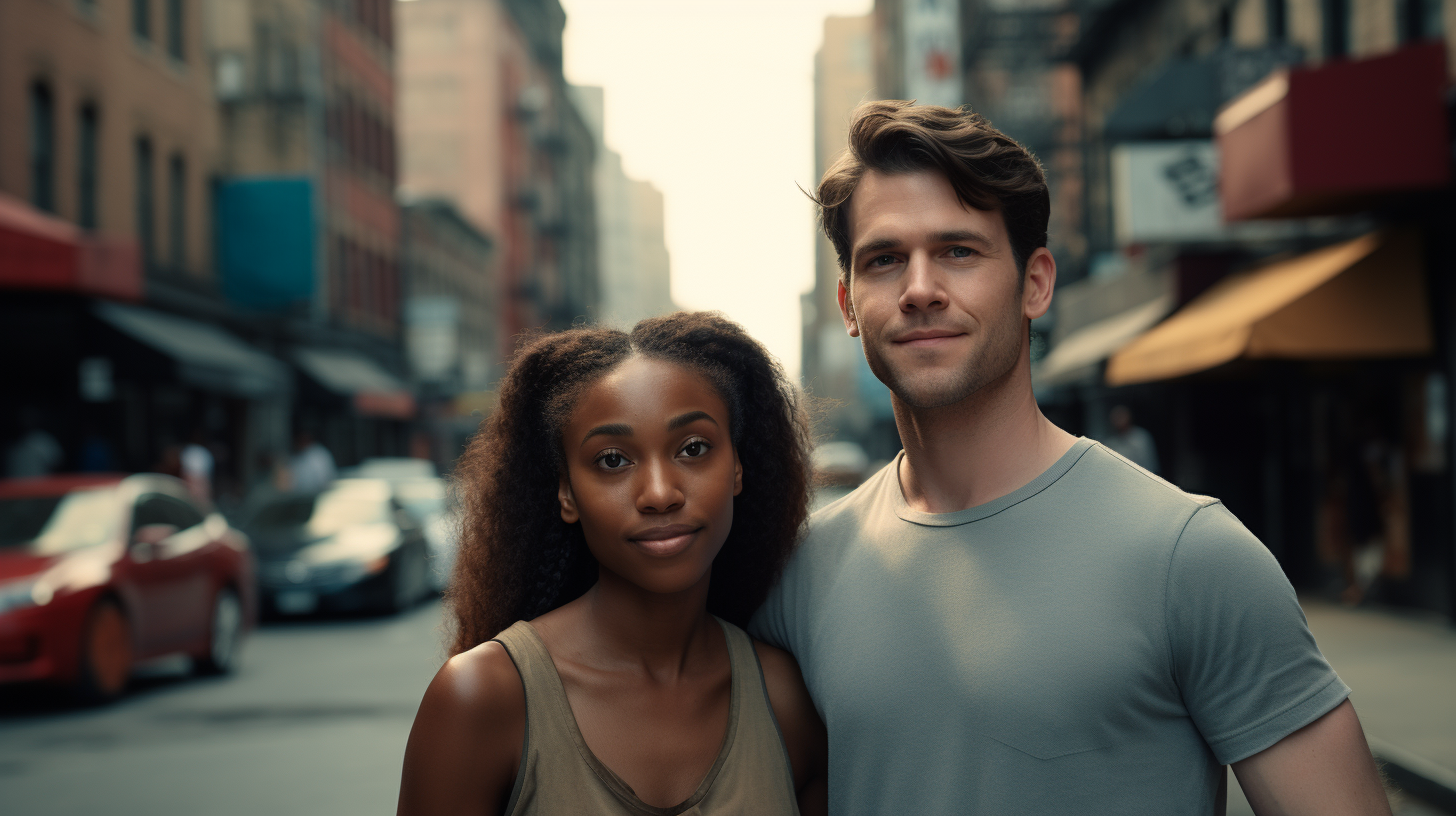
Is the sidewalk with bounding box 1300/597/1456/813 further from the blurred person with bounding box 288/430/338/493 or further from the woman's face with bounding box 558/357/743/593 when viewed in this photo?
the blurred person with bounding box 288/430/338/493

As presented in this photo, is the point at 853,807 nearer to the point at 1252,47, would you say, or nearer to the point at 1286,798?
the point at 1286,798

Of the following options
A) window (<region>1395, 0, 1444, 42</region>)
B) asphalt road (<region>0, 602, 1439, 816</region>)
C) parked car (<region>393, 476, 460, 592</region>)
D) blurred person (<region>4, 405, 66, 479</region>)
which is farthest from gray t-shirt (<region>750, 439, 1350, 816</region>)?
blurred person (<region>4, 405, 66, 479</region>)

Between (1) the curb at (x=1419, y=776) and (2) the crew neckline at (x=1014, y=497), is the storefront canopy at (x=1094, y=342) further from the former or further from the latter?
(2) the crew neckline at (x=1014, y=497)

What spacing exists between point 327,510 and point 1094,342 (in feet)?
35.1

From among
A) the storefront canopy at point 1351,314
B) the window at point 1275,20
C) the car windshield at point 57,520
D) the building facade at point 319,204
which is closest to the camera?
the car windshield at point 57,520

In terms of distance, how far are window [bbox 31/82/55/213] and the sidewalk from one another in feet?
58.9

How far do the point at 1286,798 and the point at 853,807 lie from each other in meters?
0.67

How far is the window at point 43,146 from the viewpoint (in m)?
21.3

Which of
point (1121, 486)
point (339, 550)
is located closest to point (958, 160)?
point (1121, 486)

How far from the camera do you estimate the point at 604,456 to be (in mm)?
2436

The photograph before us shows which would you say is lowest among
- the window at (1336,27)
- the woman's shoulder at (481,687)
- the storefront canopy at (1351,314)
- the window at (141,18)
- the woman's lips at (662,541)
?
the woman's shoulder at (481,687)

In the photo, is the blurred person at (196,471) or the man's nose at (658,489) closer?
the man's nose at (658,489)

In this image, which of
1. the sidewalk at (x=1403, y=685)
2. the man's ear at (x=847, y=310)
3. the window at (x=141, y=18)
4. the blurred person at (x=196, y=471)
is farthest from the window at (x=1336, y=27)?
the window at (x=141, y=18)

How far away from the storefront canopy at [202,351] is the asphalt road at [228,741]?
10985 millimetres
